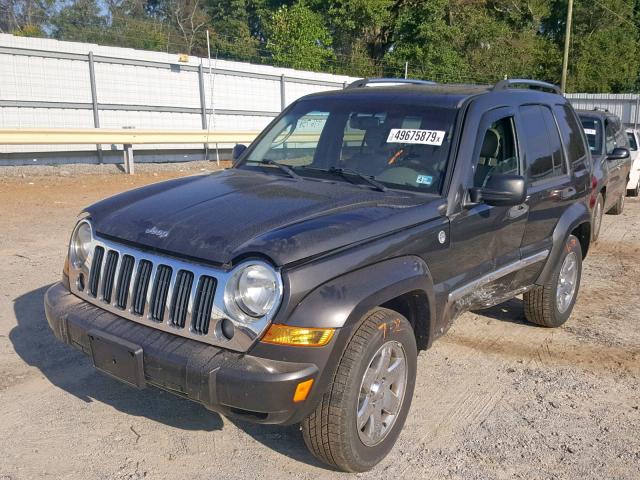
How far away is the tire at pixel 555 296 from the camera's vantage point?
5.16 m

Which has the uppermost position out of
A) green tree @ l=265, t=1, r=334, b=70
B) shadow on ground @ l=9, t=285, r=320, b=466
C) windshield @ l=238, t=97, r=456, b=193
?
green tree @ l=265, t=1, r=334, b=70

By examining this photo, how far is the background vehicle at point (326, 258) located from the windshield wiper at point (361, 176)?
0.01 metres

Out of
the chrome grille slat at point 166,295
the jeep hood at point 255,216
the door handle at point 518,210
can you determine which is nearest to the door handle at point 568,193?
the door handle at point 518,210

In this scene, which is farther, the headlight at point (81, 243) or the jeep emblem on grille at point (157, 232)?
the headlight at point (81, 243)

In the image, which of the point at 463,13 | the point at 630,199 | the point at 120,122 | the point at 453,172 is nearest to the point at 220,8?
the point at 463,13

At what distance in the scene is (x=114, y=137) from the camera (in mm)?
13656

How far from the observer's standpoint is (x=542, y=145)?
193 inches

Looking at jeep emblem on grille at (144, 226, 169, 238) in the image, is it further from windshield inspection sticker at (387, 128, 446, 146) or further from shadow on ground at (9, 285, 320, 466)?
windshield inspection sticker at (387, 128, 446, 146)

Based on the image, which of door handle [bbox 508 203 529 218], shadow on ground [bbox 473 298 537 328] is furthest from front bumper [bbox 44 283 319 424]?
shadow on ground [bbox 473 298 537 328]

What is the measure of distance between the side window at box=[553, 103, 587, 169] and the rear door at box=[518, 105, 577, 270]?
0.14 metres

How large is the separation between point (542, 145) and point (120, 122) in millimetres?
12794

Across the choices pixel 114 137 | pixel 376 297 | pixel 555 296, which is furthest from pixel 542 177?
pixel 114 137

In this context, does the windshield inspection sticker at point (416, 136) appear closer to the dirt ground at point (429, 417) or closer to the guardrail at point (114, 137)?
the dirt ground at point (429, 417)

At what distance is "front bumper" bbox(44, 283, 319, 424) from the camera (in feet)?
9.02
